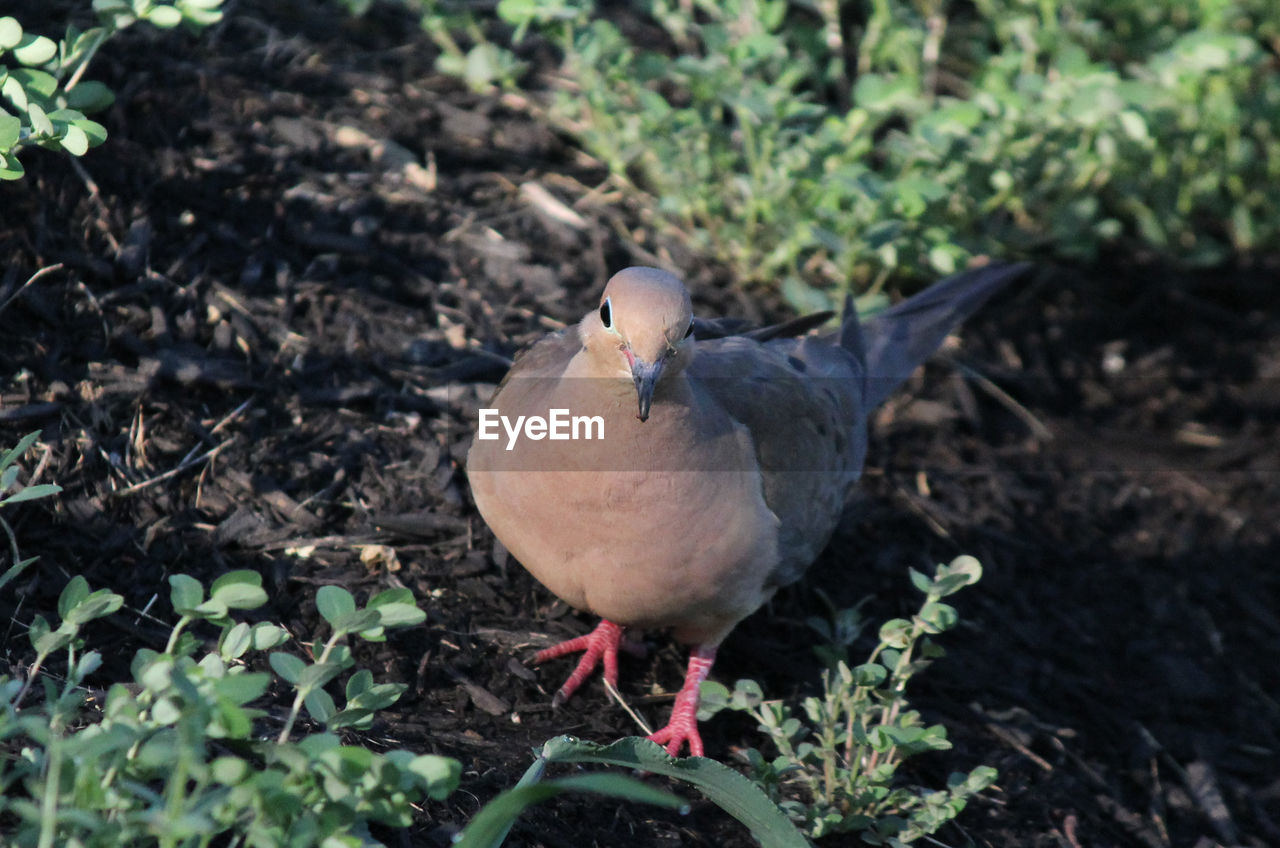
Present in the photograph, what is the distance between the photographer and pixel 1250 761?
169 inches

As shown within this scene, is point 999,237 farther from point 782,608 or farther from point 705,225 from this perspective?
point 782,608

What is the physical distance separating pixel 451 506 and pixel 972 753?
5.81 feet

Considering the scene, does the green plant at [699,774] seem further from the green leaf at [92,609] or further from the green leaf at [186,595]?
the green leaf at [92,609]

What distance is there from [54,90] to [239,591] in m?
1.58

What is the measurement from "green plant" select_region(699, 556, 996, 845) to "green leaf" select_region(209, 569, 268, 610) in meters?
1.33

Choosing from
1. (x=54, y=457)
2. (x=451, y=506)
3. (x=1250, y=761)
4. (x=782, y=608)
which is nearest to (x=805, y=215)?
(x=782, y=608)

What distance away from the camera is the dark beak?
10.0 ft

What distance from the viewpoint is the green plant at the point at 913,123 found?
4.82 metres

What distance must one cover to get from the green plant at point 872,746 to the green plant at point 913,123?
196 cm

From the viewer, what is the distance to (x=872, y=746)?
3.17 m

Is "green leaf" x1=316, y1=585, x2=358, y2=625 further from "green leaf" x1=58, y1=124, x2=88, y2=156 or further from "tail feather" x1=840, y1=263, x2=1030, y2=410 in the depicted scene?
"tail feather" x1=840, y1=263, x2=1030, y2=410

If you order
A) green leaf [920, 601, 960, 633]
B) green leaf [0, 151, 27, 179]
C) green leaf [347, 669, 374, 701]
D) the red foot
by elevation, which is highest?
green leaf [0, 151, 27, 179]

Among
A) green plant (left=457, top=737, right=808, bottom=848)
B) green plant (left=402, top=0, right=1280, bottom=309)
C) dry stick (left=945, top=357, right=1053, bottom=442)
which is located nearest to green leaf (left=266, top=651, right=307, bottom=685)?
green plant (left=457, top=737, right=808, bottom=848)

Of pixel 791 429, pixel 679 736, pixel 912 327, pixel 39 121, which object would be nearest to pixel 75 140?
pixel 39 121
